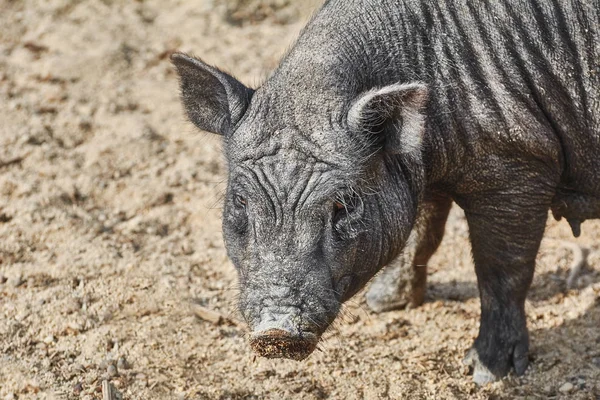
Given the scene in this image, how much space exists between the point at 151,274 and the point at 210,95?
1.89 m

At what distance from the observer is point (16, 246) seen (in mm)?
7098

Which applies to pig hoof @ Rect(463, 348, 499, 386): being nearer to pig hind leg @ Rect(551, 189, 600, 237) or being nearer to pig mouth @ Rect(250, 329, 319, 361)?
pig hind leg @ Rect(551, 189, 600, 237)

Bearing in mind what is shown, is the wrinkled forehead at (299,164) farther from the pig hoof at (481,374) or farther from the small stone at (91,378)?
the pig hoof at (481,374)

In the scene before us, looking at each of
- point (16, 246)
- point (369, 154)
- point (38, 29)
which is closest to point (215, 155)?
point (16, 246)

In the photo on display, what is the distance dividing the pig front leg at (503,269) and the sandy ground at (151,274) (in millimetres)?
154

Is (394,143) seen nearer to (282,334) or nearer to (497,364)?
(282,334)

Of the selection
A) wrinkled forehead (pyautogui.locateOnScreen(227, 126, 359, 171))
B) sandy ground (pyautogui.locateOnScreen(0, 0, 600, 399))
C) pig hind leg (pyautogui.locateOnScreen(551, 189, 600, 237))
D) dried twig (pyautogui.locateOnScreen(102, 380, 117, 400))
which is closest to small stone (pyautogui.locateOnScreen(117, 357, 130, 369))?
sandy ground (pyautogui.locateOnScreen(0, 0, 600, 399))

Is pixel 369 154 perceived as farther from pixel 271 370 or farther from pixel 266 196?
pixel 271 370

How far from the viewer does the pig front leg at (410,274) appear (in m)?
6.66

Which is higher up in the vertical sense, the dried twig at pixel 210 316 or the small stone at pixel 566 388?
the small stone at pixel 566 388

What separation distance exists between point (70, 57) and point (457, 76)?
540 cm

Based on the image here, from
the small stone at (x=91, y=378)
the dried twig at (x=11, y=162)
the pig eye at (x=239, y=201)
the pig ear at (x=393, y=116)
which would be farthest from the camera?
the dried twig at (x=11, y=162)

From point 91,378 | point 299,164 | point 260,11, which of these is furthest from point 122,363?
point 260,11

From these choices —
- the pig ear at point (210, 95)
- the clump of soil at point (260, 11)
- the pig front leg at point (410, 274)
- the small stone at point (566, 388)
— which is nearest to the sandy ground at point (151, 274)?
the small stone at point (566, 388)
